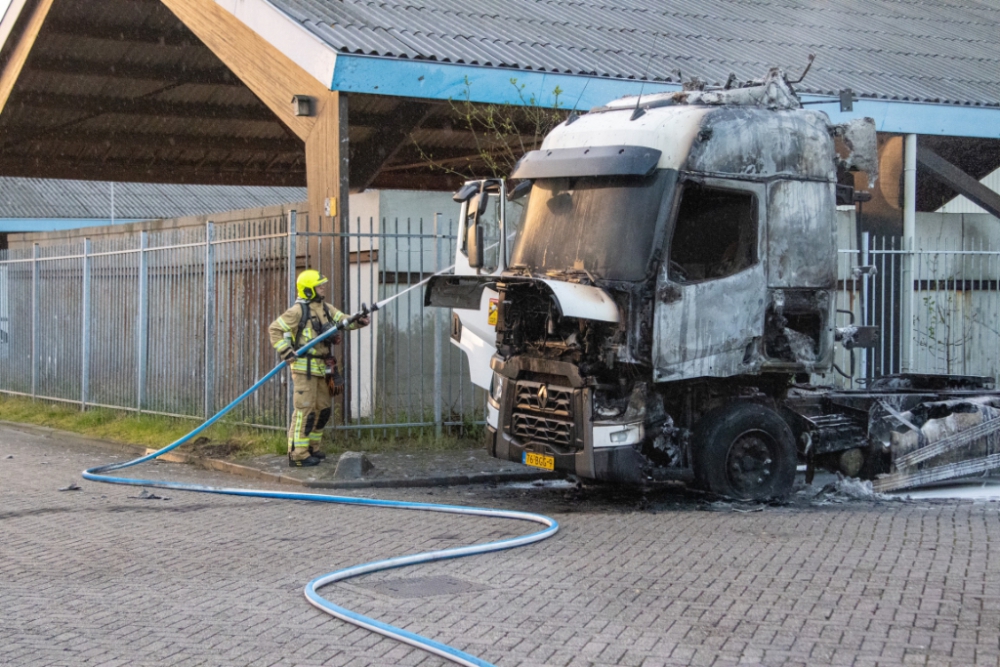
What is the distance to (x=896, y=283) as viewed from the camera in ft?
51.6

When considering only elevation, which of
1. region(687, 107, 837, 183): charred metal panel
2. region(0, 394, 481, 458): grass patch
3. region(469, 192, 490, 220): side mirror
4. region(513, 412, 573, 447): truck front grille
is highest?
region(687, 107, 837, 183): charred metal panel

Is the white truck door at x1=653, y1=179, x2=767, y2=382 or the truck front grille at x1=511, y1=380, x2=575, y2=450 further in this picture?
the truck front grille at x1=511, y1=380, x2=575, y2=450

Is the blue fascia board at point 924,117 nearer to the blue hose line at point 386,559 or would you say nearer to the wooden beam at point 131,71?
the blue hose line at point 386,559

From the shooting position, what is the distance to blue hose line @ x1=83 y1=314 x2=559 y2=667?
18.6 feet

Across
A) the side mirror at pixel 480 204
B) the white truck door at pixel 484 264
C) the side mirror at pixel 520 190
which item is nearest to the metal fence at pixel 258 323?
the white truck door at pixel 484 264

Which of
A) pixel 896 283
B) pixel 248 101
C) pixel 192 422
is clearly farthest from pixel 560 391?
pixel 248 101

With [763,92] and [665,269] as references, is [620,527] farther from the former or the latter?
[763,92]

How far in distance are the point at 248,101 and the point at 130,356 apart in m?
6.22

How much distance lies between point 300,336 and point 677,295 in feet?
13.3

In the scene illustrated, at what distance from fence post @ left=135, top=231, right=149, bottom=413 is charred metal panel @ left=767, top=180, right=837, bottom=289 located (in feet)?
29.6

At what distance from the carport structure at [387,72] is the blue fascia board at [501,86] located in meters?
0.02

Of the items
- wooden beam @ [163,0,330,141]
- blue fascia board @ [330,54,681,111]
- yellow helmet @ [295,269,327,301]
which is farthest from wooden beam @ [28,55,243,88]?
yellow helmet @ [295,269,327,301]

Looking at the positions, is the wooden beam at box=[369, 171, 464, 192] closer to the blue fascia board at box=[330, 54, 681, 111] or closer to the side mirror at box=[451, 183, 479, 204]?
the blue fascia board at box=[330, 54, 681, 111]

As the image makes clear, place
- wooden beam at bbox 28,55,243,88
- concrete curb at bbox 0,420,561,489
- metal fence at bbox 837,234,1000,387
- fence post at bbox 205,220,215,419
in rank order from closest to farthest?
concrete curb at bbox 0,420,561,489, fence post at bbox 205,220,215,419, metal fence at bbox 837,234,1000,387, wooden beam at bbox 28,55,243,88
